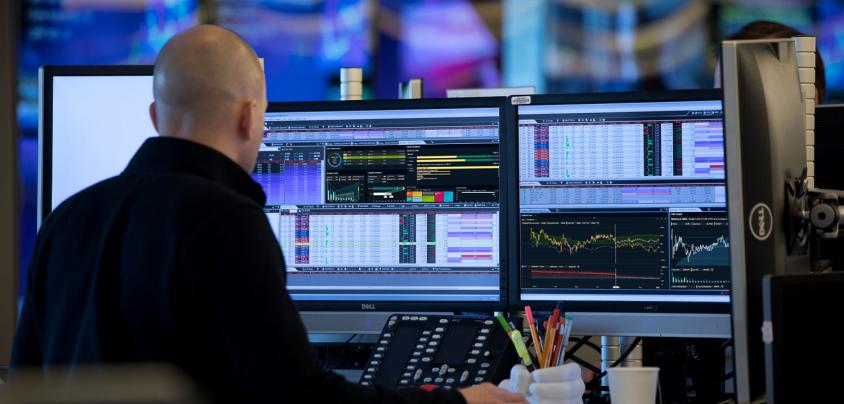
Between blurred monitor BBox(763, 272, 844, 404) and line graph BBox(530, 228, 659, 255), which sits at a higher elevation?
line graph BBox(530, 228, 659, 255)

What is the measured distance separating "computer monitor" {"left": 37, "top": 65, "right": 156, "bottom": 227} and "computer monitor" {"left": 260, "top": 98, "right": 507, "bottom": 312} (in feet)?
0.94

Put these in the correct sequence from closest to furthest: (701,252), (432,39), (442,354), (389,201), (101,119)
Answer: (442,354), (701,252), (389,201), (101,119), (432,39)

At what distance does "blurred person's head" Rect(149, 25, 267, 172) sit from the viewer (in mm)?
1349

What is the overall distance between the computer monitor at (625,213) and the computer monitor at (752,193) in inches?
20.0

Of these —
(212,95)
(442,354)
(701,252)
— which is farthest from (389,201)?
(212,95)

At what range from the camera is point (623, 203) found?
74.8 inches

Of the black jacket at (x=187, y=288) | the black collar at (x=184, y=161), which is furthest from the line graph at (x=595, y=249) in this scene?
the black collar at (x=184, y=161)

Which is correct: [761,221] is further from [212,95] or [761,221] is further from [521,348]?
[212,95]

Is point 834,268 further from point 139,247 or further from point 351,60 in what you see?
point 351,60

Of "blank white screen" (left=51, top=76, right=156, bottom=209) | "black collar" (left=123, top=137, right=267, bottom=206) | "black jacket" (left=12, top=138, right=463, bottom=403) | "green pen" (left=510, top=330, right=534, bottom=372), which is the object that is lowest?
"green pen" (left=510, top=330, right=534, bottom=372)

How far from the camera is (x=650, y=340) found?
80.7 inches

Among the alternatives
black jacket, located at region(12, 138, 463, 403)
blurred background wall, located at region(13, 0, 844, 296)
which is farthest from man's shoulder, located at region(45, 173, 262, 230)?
blurred background wall, located at region(13, 0, 844, 296)

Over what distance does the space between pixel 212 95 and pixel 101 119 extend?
33.3 inches

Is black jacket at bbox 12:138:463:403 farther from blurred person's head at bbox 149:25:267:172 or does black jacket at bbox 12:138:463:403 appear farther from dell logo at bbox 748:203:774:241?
dell logo at bbox 748:203:774:241
